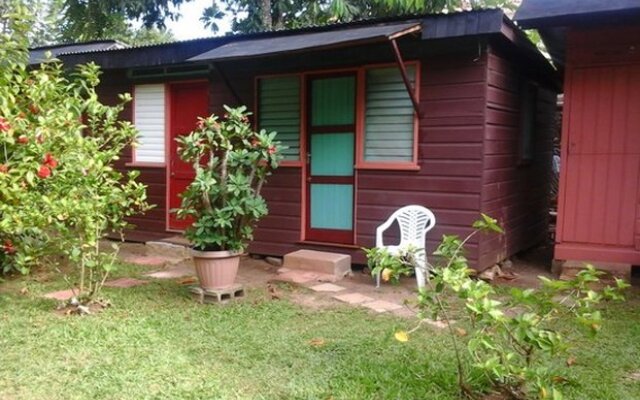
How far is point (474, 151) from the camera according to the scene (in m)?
5.11

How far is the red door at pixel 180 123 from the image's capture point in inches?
275

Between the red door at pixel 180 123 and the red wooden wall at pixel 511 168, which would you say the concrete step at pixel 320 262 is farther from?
the red door at pixel 180 123

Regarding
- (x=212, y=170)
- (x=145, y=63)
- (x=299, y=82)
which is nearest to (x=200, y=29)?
(x=145, y=63)

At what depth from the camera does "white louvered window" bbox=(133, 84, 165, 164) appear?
7137mm

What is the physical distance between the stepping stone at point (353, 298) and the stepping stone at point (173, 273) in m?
1.64

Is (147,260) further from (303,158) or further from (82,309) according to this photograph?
(82,309)

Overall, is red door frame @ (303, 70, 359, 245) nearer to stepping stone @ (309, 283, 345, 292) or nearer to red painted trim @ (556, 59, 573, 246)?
stepping stone @ (309, 283, 345, 292)

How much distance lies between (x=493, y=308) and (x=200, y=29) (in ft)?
47.2

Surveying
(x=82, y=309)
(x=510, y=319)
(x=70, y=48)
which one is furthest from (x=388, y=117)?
(x=70, y=48)

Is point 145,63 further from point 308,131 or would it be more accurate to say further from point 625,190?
point 625,190

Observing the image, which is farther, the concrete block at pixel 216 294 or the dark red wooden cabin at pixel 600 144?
the dark red wooden cabin at pixel 600 144

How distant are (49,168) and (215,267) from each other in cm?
138

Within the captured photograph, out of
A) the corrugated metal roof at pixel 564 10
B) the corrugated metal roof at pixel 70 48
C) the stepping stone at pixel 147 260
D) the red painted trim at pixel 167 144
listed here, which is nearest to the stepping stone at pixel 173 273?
the stepping stone at pixel 147 260

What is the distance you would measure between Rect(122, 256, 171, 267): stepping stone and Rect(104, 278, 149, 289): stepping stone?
0.73 metres
